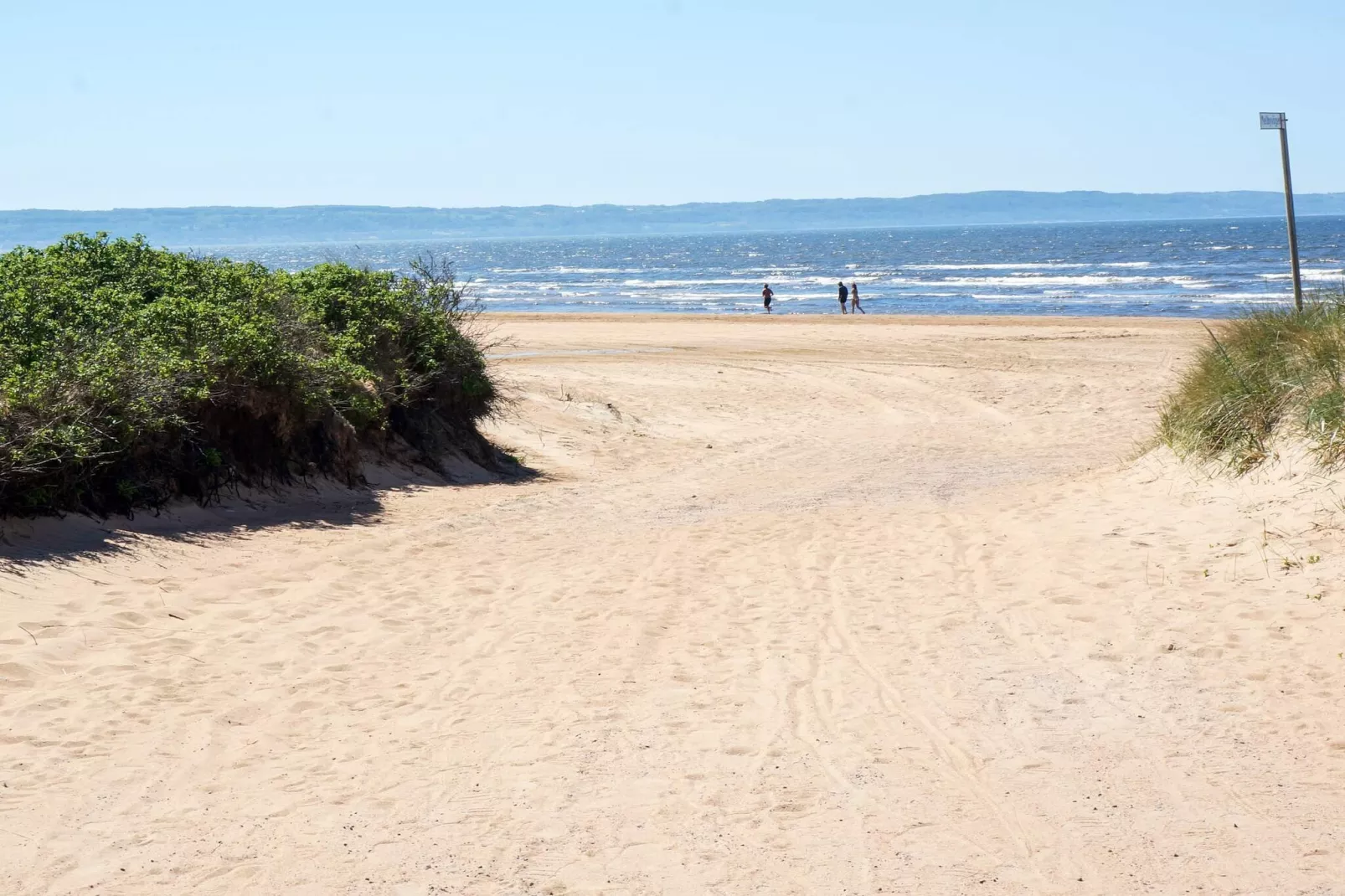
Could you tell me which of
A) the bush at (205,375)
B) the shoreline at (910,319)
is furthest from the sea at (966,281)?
the bush at (205,375)

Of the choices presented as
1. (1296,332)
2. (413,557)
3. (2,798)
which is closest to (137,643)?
(2,798)

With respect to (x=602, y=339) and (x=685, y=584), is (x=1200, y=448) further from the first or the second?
(x=602, y=339)

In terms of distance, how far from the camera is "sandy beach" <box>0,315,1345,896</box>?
201 inches

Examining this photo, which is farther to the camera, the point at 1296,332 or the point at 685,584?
the point at 1296,332

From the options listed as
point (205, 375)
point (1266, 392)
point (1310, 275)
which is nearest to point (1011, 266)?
point (1310, 275)

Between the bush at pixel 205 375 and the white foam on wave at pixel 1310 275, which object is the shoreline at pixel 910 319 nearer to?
the white foam on wave at pixel 1310 275

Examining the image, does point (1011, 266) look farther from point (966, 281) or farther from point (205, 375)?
point (205, 375)

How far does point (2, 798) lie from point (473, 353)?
11055 mm

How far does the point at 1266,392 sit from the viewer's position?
10.6 metres

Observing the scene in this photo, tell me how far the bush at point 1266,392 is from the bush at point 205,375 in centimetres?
823

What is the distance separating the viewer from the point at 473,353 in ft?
53.2

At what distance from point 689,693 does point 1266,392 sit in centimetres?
622

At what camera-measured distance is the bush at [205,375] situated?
31.5 feet

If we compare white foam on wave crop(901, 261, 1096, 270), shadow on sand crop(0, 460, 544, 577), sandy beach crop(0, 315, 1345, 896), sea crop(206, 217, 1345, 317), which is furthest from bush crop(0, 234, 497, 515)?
white foam on wave crop(901, 261, 1096, 270)
